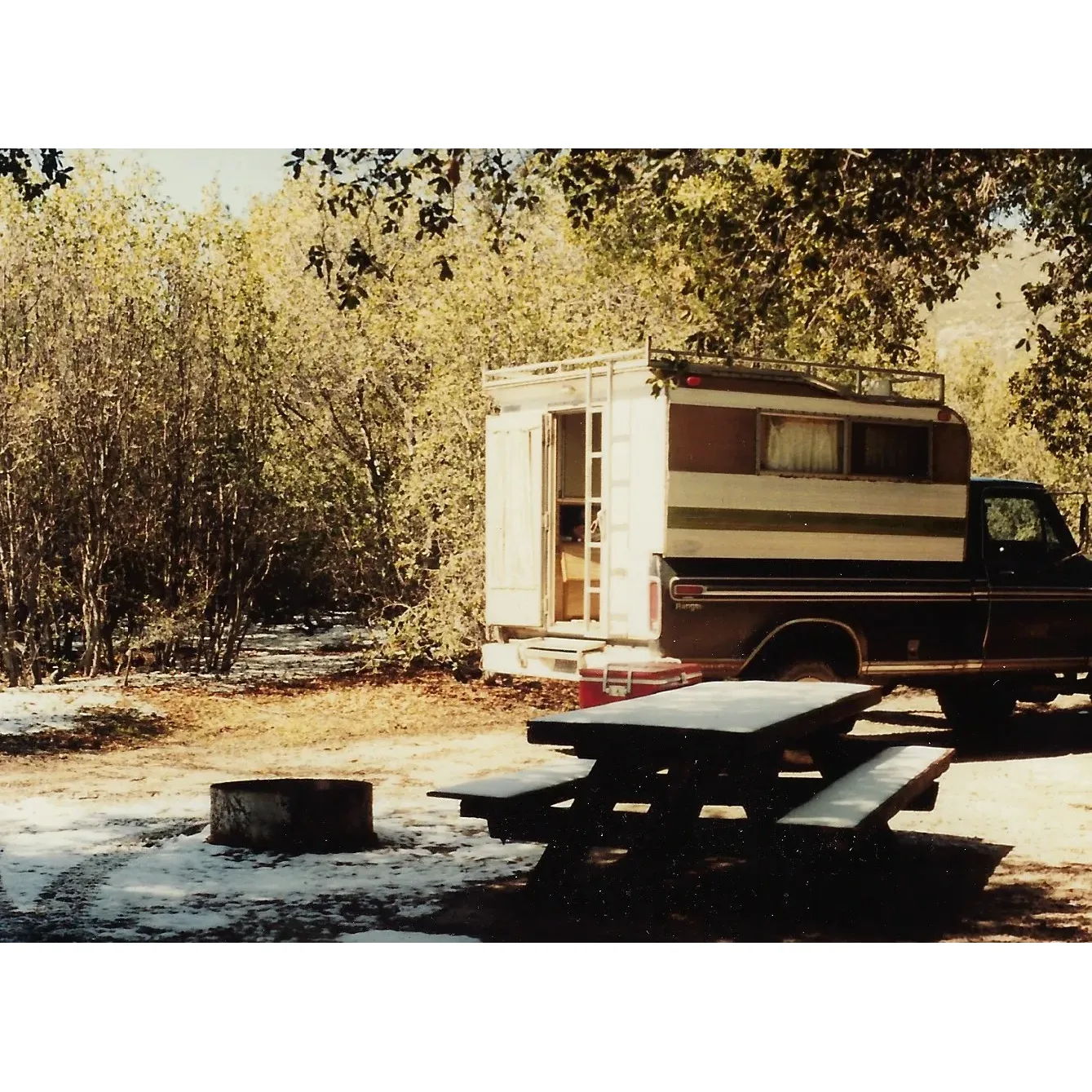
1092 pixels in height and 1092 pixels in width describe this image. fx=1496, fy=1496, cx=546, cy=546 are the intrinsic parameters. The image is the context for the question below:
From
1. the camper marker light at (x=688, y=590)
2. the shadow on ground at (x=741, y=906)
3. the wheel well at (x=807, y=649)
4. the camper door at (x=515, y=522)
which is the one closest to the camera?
the shadow on ground at (x=741, y=906)

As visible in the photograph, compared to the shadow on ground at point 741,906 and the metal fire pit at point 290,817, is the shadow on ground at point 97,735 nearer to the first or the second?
the metal fire pit at point 290,817

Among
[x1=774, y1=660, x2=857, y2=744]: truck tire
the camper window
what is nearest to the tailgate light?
[x1=774, y1=660, x2=857, y2=744]: truck tire

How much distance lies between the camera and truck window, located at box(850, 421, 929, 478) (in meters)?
7.24

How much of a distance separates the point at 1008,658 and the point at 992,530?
660 millimetres

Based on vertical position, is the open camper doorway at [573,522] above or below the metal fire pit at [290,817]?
above

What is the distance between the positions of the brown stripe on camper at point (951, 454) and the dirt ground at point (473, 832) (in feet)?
4.23

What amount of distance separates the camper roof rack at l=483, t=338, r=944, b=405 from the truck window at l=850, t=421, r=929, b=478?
149 millimetres

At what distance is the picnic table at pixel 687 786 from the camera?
4789 millimetres

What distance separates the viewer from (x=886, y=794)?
5145 mm

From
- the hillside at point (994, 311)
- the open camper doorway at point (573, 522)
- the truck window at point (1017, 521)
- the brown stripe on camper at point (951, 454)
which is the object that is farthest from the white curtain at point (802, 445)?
the truck window at point (1017, 521)

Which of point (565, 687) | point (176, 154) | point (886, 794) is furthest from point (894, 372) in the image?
point (176, 154)

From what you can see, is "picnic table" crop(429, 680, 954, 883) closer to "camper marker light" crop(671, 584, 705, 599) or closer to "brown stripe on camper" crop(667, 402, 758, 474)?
"camper marker light" crop(671, 584, 705, 599)

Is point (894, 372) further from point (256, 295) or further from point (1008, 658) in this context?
point (256, 295)
